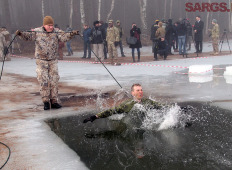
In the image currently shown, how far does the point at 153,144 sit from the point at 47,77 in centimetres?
363

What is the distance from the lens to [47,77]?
313 inches

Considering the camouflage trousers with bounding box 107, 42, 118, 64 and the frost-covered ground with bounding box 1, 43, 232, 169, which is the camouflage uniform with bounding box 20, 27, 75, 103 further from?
the camouflage trousers with bounding box 107, 42, 118, 64

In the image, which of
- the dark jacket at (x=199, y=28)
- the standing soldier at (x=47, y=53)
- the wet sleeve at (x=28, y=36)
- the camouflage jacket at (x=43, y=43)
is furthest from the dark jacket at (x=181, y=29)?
the wet sleeve at (x=28, y=36)

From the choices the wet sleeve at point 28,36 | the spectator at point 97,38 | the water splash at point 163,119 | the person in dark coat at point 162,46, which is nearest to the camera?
the water splash at point 163,119

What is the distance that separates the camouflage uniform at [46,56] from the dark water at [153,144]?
1.29 metres

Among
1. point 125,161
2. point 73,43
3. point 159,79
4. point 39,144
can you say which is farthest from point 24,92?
point 73,43

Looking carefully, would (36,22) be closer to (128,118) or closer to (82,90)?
(82,90)

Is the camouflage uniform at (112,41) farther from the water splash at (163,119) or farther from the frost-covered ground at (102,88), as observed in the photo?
the water splash at (163,119)

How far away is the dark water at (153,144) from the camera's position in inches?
174

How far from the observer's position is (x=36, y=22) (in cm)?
4372

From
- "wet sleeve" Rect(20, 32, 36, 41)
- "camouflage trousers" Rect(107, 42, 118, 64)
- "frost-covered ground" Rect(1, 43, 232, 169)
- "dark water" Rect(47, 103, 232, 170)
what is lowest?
"frost-covered ground" Rect(1, 43, 232, 169)

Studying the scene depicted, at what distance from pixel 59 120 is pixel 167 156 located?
298 cm

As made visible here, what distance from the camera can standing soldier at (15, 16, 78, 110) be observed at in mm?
7828

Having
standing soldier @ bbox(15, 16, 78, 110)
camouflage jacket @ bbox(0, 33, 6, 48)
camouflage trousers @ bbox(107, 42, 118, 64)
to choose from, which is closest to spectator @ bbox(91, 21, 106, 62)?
camouflage trousers @ bbox(107, 42, 118, 64)
